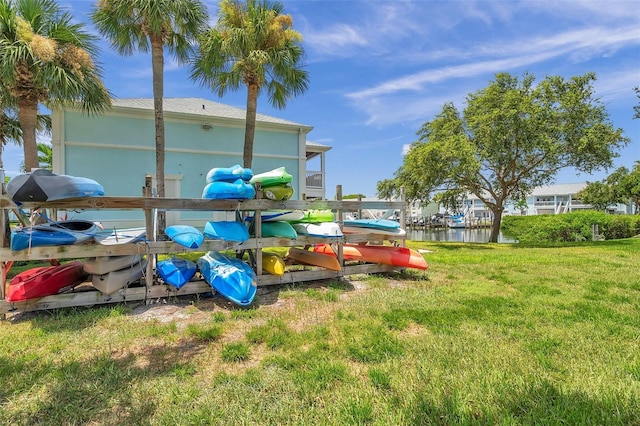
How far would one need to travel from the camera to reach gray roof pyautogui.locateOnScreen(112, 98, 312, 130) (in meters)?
14.6

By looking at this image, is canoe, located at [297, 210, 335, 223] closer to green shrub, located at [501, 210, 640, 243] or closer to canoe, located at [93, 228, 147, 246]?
canoe, located at [93, 228, 147, 246]

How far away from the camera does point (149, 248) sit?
14.8 ft

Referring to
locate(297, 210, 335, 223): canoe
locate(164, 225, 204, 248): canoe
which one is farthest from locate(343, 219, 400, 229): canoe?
locate(164, 225, 204, 248): canoe

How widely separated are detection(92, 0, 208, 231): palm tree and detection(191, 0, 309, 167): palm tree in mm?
683

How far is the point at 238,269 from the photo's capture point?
4629mm

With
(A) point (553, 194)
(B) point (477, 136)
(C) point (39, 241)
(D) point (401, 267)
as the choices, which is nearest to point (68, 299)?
(C) point (39, 241)

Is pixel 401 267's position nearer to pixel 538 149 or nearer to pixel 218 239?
pixel 218 239

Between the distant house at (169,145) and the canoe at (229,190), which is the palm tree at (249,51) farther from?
the canoe at (229,190)

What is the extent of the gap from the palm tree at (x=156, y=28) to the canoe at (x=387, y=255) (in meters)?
7.16

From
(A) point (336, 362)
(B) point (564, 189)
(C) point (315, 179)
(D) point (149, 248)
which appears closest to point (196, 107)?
(C) point (315, 179)

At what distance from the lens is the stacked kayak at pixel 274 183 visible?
524 cm

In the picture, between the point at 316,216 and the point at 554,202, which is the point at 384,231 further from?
the point at 554,202

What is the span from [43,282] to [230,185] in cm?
272

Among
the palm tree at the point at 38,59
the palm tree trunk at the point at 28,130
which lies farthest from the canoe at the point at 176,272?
the palm tree at the point at 38,59
